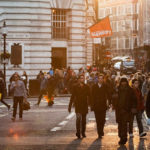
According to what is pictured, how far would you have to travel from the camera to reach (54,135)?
47.2 feet

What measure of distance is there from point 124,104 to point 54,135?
8.12 feet

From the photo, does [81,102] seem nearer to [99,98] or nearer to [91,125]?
[99,98]

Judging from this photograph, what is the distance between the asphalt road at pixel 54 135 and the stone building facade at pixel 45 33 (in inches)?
649

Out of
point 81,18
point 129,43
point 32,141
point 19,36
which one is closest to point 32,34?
point 19,36

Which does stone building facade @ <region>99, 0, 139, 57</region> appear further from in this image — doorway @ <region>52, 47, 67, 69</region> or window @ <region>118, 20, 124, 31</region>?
doorway @ <region>52, 47, 67, 69</region>

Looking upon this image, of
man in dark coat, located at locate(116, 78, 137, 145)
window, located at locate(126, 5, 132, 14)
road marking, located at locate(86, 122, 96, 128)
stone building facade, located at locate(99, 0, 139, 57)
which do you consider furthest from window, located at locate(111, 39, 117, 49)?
man in dark coat, located at locate(116, 78, 137, 145)

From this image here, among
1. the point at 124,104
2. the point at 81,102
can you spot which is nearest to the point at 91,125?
the point at 81,102

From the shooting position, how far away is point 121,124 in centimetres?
1295

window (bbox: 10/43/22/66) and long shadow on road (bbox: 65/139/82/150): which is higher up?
window (bbox: 10/43/22/66)

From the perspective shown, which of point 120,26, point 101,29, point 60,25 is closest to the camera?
point 101,29

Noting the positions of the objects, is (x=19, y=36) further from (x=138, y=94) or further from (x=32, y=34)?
(x=138, y=94)

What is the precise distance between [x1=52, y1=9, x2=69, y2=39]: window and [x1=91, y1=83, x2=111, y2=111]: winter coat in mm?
24961

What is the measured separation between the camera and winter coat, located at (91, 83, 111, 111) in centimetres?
1405

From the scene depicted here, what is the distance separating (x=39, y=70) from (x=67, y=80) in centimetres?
285
